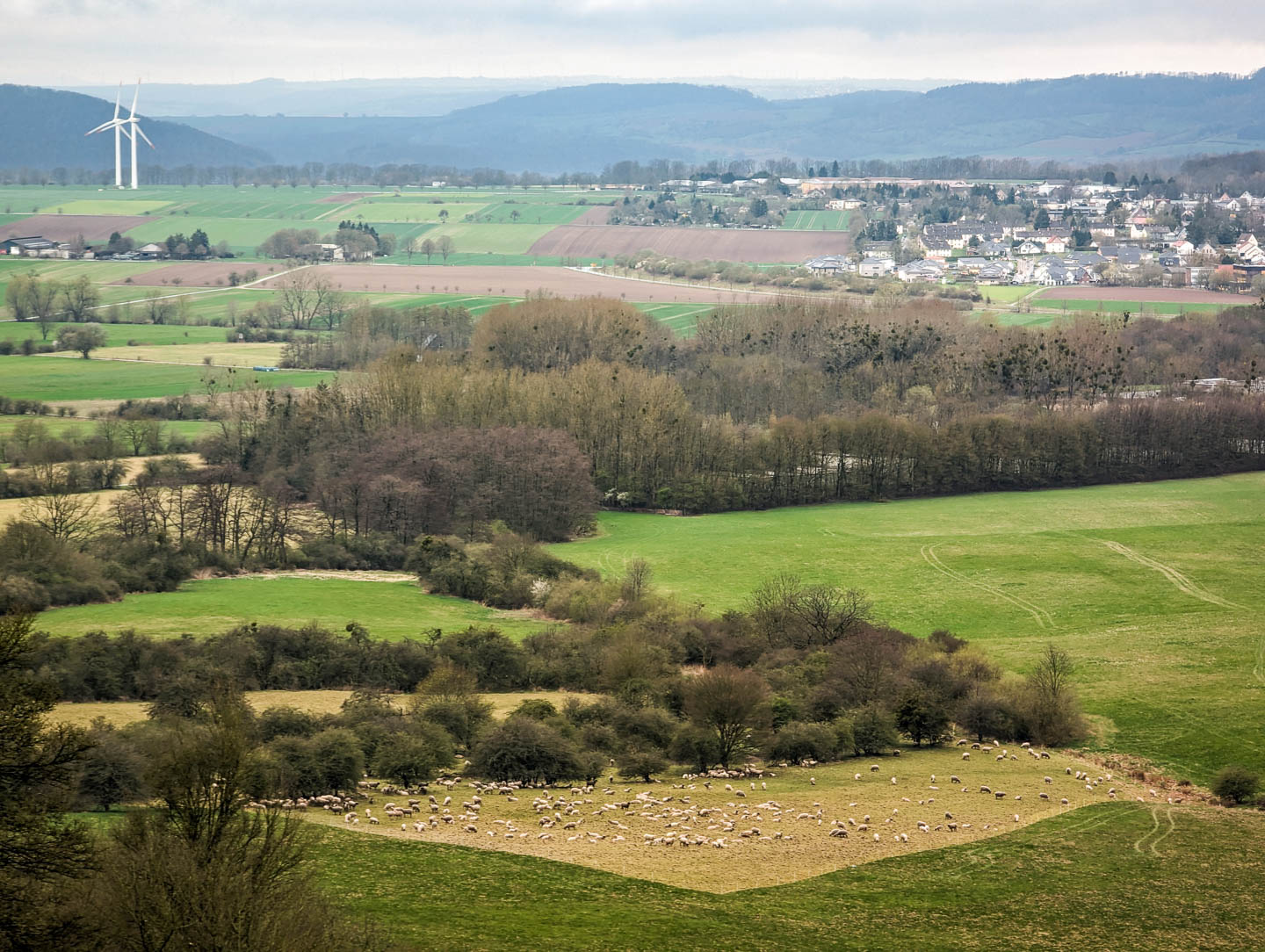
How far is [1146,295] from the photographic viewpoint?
156500 mm

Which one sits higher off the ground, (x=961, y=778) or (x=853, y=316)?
(x=853, y=316)

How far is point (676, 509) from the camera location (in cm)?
8594

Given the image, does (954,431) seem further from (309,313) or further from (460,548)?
(309,313)

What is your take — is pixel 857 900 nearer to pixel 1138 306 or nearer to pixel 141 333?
pixel 141 333

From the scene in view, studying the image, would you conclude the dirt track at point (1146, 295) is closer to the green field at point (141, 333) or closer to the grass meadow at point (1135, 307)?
the grass meadow at point (1135, 307)

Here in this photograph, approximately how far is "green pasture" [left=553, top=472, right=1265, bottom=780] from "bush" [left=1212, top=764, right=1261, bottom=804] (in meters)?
2.43

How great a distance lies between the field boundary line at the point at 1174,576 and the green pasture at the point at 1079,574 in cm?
13

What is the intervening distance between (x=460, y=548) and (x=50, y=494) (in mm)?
20941

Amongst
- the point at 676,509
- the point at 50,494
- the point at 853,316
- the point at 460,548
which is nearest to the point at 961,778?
the point at 460,548

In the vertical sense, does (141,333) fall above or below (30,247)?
below

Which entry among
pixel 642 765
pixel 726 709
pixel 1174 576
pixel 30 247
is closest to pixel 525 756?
pixel 642 765

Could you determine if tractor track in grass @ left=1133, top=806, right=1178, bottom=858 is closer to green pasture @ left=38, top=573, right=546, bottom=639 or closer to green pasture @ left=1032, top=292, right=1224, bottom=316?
green pasture @ left=38, top=573, right=546, bottom=639

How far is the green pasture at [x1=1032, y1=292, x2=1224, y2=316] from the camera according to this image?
471ft

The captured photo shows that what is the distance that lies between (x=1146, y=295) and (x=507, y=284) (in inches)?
2785
